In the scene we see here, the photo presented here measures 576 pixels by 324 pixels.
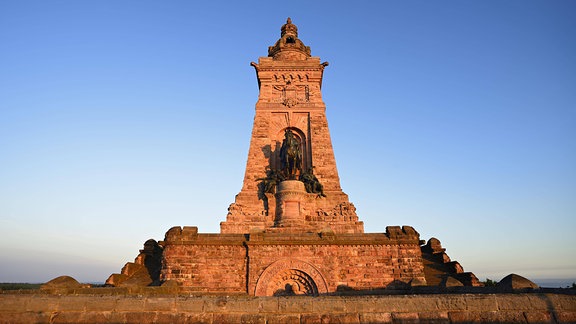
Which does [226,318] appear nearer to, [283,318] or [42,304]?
[283,318]

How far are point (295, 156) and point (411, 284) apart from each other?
34.4 ft

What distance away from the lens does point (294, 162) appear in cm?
2114

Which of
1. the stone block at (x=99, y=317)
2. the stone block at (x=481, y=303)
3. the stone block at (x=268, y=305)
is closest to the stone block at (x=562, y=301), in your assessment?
the stone block at (x=481, y=303)

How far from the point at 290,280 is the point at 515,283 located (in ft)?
27.3

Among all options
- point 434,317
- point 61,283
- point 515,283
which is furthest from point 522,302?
point 61,283

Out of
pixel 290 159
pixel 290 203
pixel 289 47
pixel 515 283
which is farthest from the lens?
pixel 289 47

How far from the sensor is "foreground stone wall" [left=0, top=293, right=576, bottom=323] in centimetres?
586

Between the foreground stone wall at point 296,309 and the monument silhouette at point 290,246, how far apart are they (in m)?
6.63

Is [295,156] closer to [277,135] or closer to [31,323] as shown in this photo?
[277,135]

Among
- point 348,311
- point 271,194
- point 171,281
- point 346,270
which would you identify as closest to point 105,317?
point 348,311

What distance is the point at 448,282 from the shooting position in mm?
12156

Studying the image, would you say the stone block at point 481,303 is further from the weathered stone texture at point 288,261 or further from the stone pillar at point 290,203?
the stone pillar at point 290,203

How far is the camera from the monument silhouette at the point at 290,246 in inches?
559

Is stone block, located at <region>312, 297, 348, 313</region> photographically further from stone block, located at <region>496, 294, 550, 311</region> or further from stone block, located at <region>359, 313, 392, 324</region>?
stone block, located at <region>496, 294, 550, 311</region>
